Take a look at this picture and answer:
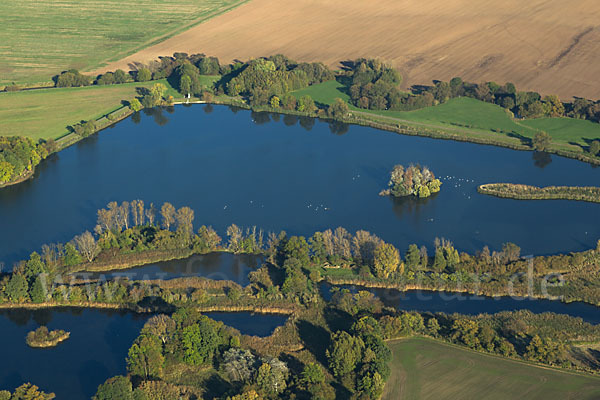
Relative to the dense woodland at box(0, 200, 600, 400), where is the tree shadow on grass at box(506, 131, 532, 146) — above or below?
above

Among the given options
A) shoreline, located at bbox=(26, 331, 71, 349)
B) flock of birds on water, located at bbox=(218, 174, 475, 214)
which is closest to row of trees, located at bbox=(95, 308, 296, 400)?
shoreline, located at bbox=(26, 331, 71, 349)

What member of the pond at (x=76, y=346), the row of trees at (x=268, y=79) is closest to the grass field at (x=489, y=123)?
the row of trees at (x=268, y=79)

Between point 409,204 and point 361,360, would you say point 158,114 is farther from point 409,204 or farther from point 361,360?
point 361,360

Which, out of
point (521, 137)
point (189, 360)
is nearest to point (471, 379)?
point (189, 360)

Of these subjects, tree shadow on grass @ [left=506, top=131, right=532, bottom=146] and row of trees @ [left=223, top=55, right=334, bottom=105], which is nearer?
tree shadow on grass @ [left=506, top=131, right=532, bottom=146]

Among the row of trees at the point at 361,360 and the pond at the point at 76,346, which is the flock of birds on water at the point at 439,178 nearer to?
the pond at the point at 76,346

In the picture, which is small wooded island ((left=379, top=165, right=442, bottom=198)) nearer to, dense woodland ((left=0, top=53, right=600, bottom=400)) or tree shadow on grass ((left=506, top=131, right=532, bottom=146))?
dense woodland ((left=0, top=53, right=600, bottom=400))
